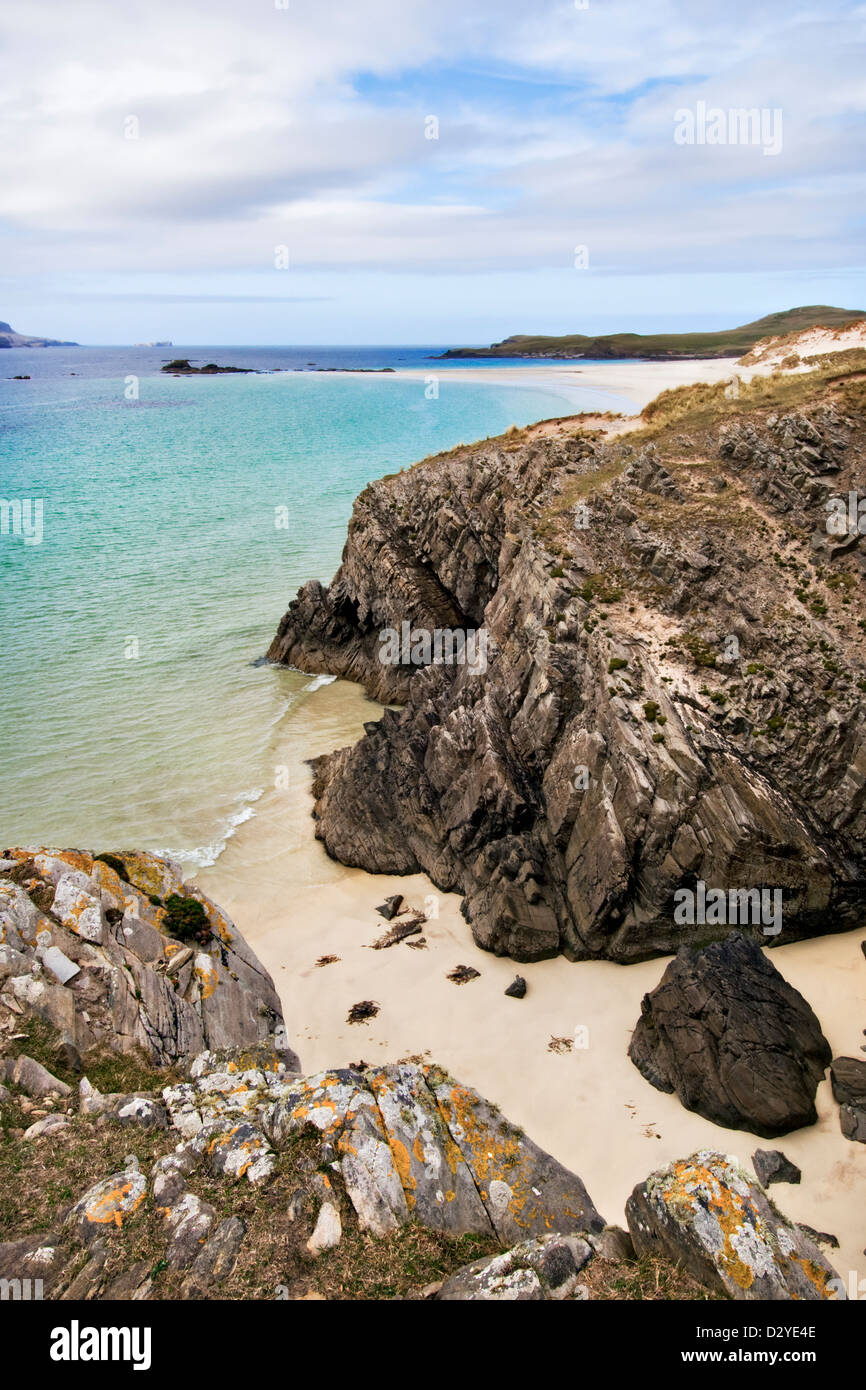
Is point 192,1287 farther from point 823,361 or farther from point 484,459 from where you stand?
point 823,361

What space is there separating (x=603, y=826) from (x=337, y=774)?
11641 millimetres

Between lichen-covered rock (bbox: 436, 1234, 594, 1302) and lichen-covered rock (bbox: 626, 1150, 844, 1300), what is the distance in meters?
1.05

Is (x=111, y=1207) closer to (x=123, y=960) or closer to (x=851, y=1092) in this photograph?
(x=123, y=960)

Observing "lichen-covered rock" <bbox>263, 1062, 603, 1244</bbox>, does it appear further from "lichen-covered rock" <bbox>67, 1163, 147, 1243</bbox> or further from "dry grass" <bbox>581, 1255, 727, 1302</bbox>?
"lichen-covered rock" <bbox>67, 1163, 147, 1243</bbox>

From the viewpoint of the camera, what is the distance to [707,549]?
94.6ft

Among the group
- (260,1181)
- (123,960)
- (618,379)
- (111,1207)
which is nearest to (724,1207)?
(260,1181)

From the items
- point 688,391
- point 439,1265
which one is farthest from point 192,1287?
point 688,391

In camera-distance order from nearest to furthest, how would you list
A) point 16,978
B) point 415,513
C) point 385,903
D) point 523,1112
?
point 16,978 < point 523,1112 < point 385,903 < point 415,513

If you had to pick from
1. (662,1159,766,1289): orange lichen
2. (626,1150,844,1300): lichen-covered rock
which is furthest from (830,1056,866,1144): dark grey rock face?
(662,1159,766,1289): orange lichen

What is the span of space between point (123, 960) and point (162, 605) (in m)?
42.2

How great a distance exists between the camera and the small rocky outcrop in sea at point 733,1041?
1655 centimetres

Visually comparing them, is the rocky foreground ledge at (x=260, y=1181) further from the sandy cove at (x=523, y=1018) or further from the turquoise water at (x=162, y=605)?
the turquoise water at (x=162, y=605)

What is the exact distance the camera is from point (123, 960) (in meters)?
15.0
